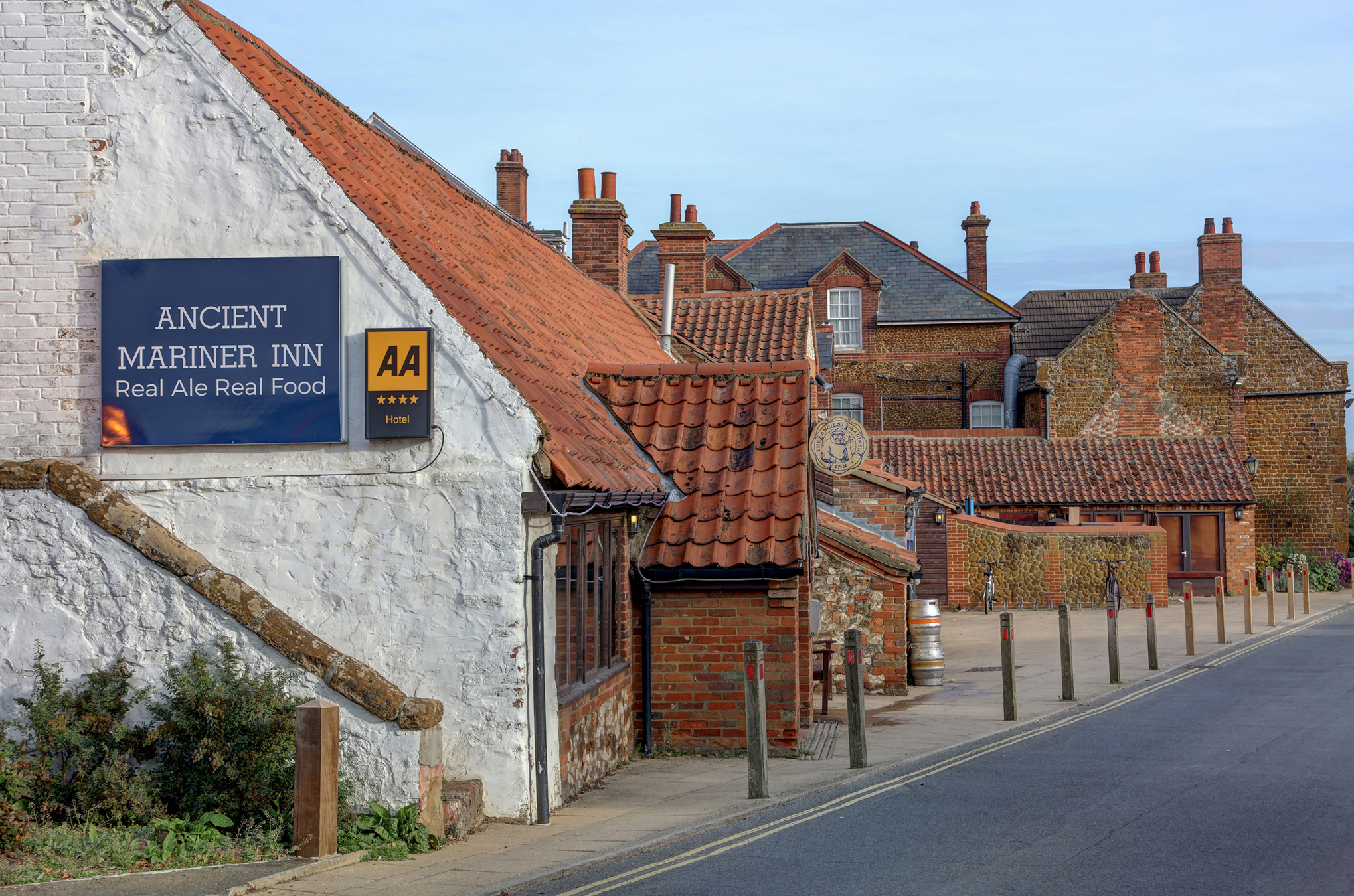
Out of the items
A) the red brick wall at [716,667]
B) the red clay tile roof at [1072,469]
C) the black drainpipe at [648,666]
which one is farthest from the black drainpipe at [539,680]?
the red clay tile roof at [1072,469]

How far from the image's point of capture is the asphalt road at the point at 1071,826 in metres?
7.67

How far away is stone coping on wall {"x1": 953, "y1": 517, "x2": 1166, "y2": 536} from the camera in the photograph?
107 feet

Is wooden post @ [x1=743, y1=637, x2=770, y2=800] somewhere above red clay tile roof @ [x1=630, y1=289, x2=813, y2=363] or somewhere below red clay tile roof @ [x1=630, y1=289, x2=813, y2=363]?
below

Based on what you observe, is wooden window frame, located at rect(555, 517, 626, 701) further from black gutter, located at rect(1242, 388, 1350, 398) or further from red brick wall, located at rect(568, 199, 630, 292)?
black gutter, located at rect(1242, 388, 1350, 398)

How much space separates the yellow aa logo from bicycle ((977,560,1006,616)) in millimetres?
24937

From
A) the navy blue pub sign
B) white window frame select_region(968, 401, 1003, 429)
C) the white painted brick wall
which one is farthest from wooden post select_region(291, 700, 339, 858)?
white window frame select_region(968, 401, 1003, 429)

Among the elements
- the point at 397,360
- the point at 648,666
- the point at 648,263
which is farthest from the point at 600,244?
the point at 648,263

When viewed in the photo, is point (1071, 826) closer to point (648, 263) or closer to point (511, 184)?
point (511, 184)

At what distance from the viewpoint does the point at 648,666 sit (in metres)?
12.7

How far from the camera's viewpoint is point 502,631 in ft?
30.4

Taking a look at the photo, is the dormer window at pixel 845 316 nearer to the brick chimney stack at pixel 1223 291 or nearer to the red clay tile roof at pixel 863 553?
the brick chimney stack at pixel 1223 291

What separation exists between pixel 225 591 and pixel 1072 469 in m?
31.9

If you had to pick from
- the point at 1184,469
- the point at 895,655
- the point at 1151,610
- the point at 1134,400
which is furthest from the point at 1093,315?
the point at 895,655

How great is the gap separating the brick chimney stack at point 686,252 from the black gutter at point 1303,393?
2409cm
